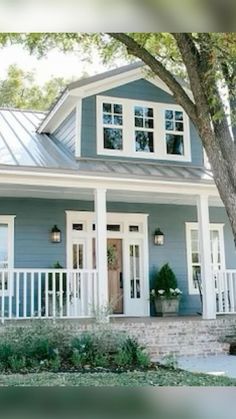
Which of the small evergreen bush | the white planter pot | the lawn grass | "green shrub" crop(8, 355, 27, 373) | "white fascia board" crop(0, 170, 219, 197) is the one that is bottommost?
the lawn grass

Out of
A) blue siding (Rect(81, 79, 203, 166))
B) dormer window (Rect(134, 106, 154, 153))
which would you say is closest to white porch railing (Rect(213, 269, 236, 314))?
blue siding (Rect(81, 79, 203, 166))

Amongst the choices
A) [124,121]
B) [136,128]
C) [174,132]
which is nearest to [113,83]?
[124,121]

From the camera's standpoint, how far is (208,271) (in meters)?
10.6

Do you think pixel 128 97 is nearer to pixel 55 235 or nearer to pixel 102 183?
pixel 102 183

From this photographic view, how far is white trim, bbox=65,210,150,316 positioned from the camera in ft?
39.4

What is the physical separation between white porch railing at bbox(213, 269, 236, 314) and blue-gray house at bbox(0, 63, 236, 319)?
3cm

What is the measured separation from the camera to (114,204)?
41.2 ft

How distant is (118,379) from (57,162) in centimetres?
537

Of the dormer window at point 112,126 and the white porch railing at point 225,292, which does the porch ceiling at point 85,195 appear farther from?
the white porch railing at point 225,292

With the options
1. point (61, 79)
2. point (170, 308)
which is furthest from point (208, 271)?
point (61, 79)

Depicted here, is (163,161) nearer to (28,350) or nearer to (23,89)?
(28,350)

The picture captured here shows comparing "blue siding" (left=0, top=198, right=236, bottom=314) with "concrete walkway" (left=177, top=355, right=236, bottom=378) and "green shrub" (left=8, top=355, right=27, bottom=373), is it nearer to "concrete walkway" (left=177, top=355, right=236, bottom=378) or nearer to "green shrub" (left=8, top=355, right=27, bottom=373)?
"concrete walkway" (left=177, top=355, right=236, bottom=378)

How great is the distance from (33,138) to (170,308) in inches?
211

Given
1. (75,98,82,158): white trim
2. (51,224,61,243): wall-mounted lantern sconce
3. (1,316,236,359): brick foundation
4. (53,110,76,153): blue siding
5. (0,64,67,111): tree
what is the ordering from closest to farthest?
(1,316,236,359): brick foundation < (51,224,61,243): wall-mounted lantern sconce < (75,98,82,158): white trim < (53,110,76,153): blue siding < (0,64,67,111): tree
